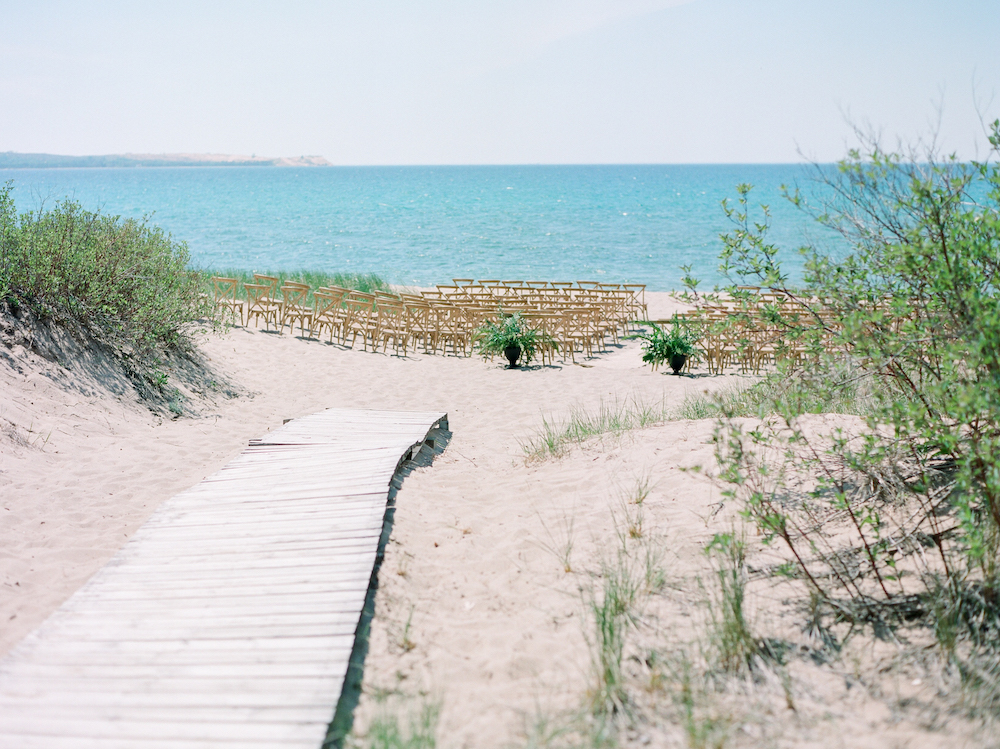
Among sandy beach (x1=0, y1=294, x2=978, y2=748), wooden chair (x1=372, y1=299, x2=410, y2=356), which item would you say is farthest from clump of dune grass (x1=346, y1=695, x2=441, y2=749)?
wooden chair (x1=372, y1=299, x2=410, y2=356)

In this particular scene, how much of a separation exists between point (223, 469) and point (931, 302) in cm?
521

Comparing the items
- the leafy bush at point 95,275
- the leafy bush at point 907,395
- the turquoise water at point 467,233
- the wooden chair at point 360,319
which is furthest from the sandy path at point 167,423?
the turquoise water at point 467,233

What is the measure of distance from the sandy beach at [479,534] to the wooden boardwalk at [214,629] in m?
0.28

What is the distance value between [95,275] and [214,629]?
677cm

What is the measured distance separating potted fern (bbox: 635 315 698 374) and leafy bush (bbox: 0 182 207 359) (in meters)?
7.05

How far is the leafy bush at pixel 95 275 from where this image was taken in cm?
819

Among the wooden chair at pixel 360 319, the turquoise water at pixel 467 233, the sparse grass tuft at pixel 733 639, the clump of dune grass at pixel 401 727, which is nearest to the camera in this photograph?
the clump of dune grass at pixel 401 727

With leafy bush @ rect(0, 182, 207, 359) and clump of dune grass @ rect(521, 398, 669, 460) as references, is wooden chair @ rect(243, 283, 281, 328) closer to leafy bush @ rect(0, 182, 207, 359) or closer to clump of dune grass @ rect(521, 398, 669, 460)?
leafy bush @ rect(0, 182, 207, 359)

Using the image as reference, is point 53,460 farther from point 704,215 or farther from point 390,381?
point 704,215

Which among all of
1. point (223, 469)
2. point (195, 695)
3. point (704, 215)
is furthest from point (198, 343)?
point (704, 215)

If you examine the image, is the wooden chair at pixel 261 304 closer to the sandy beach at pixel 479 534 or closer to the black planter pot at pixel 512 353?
the sandy beach at pixel 479 534

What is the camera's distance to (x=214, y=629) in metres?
3.52

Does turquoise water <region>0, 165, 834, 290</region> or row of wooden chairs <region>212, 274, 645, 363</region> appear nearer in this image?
row of wooden chairs <region>212, 274, 645, 363</region>

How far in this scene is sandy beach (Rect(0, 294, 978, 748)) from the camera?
3014 millimetres
